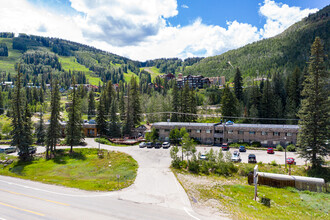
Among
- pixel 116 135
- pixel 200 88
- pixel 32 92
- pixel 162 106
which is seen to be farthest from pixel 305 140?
pixel 32 92

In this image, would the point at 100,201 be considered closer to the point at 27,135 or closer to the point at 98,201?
the point at 98,201

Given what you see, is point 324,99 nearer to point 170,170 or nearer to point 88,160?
point 170,170

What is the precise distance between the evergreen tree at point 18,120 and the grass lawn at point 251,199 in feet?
127

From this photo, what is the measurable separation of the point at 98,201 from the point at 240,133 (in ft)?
151

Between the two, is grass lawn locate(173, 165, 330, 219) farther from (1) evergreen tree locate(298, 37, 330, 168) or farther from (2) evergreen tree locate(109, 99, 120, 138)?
(2) evergreen tree locate(109, 99, 120, 138)

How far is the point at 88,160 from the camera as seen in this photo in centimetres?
4712

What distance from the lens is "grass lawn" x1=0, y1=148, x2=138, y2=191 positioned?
30.7 m

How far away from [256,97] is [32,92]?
478ft

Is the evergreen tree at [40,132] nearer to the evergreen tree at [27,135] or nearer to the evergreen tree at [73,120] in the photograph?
the evergreen tree at [73,120]

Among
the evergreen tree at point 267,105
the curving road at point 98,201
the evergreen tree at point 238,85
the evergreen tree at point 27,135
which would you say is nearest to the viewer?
the curving road at point 98,201

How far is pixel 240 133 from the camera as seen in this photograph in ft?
191

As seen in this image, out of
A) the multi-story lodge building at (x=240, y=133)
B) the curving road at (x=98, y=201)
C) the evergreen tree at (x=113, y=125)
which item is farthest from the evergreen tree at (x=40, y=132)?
the curving road at (x=98, y=201)

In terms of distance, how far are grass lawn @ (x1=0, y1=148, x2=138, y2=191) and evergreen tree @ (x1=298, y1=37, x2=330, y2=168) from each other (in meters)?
32.0

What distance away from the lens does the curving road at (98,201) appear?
63.4ft
